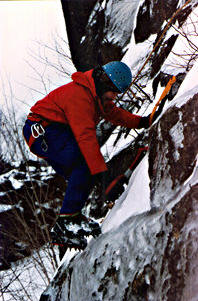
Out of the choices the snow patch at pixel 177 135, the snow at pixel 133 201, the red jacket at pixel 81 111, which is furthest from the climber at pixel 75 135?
the snow patch at pixel 177 135

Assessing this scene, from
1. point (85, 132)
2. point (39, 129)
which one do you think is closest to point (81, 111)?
point (85, 132)

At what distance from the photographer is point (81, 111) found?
1.98 meters

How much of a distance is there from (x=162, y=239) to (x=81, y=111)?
1012 millimetres

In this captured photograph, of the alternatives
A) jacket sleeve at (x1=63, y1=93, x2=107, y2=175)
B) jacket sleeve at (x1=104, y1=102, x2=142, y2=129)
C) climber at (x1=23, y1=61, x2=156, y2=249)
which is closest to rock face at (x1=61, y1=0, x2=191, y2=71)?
jacket sleeve at (x1=104, y1=102, x2=142, y2=129)

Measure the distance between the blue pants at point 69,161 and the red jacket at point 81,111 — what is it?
0.10 meters

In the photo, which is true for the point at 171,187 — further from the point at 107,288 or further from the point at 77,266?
the point at 77,266

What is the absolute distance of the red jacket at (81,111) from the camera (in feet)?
6.26

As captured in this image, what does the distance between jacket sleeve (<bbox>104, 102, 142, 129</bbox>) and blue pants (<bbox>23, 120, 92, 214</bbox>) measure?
0.55m

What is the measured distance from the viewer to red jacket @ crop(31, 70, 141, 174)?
6.26 feet

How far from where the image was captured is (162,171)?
5.71ft

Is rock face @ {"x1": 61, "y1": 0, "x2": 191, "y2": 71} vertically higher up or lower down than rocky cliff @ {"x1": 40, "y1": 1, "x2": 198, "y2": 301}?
higher up

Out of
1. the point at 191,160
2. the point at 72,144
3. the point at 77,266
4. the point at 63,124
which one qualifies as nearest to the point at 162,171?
the point at 191,160

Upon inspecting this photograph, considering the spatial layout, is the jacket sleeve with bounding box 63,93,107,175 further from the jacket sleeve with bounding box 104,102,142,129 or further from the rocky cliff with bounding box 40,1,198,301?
the jacket sleeve with bounding box 104,102,142,129

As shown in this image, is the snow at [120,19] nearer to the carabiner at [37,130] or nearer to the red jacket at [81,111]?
the red jacket at [81,111]
